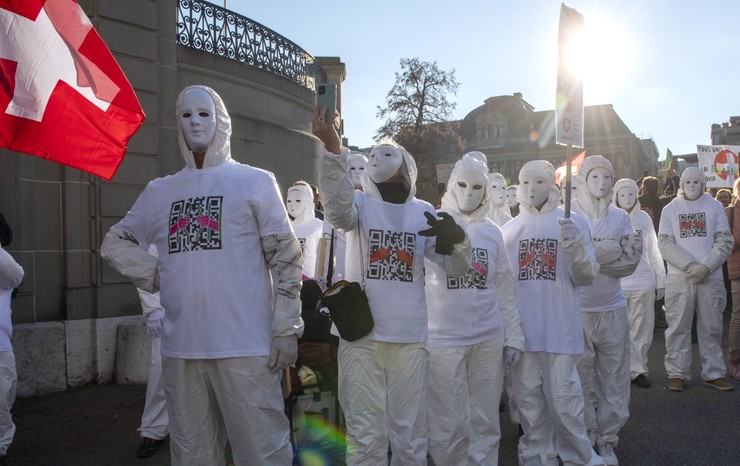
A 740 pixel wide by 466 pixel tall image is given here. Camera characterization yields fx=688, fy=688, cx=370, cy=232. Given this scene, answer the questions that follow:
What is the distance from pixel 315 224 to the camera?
24.2ft

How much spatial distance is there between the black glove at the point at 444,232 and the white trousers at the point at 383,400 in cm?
58

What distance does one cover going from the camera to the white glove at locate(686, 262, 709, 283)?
296 inches

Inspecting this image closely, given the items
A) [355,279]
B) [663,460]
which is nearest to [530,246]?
[355,279]

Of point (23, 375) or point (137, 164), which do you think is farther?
point (137, 164)

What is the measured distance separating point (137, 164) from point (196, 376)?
5.50 meters

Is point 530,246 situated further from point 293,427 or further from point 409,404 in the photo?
point 293,427

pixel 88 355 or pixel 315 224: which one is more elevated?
pixel 315 224

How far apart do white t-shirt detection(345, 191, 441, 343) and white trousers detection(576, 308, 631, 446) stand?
1.93m

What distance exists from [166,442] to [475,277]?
2980 mm

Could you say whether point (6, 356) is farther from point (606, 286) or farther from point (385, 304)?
point (606, 286)

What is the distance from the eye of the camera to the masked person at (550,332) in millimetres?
4684

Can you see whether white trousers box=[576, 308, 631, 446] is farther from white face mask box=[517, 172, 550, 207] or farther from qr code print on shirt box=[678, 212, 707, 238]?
qr code print on shirt box=[678, 212, 707, 238]

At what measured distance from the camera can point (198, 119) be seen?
11.5 ft

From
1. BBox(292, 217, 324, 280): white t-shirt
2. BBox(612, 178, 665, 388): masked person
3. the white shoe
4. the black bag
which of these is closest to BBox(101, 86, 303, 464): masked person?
the black bag
